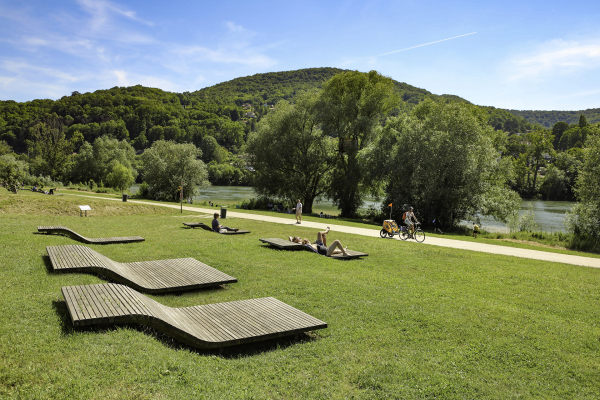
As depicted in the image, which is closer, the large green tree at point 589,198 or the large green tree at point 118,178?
the large green tree at point 589,198

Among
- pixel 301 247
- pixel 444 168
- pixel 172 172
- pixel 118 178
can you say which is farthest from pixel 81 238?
pixel 118 178

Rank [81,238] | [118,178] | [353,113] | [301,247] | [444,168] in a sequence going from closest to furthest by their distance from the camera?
[81,238], [301,247], [444,168], [353,113], [118,178]

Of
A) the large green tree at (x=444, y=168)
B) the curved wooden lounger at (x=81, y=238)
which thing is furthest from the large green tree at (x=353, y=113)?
the curved wooden lounger at (x=81, y=238)

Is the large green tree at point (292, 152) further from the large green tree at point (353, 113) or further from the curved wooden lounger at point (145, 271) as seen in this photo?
the curved wooden lounger at point (145, 271)

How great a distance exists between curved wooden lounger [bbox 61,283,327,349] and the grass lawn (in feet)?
0.61

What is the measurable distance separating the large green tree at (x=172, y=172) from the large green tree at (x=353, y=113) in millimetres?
15951

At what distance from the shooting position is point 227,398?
350 centimetres

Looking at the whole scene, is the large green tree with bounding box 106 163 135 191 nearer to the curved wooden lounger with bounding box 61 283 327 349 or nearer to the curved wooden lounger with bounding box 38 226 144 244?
the curved wooden lounger with bounding box 38 226 144 244

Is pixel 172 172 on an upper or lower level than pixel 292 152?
lower

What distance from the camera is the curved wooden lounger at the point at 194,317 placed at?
444 cm

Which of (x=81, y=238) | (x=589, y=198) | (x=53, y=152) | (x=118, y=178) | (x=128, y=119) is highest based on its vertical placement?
(x=128, y=119)

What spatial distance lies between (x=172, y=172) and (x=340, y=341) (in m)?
38.0

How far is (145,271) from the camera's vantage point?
7699 millimetres

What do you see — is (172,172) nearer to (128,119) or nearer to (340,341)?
(340,341)
